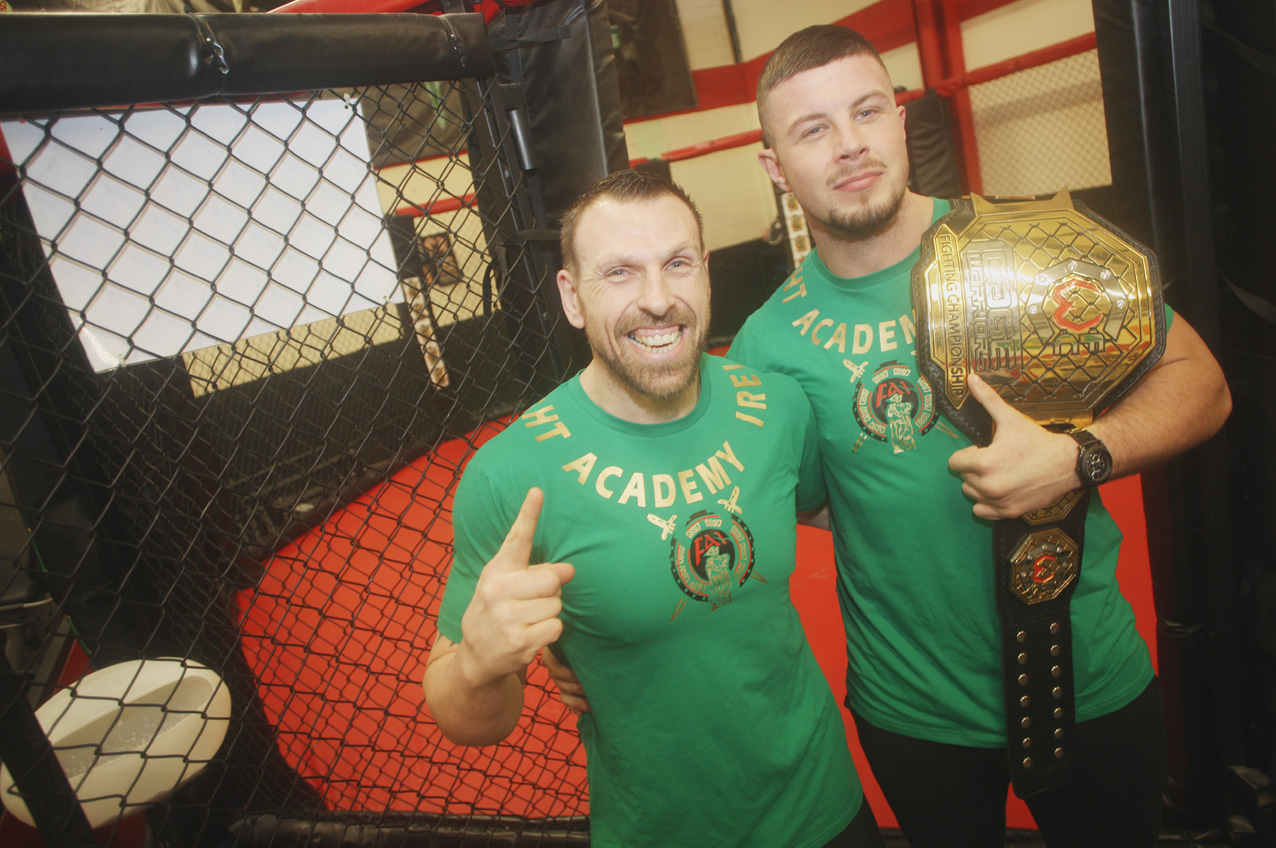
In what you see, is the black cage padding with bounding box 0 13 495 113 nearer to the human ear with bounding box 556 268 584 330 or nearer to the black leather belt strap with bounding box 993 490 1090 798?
the human ear with bounding box 556 268 584 330

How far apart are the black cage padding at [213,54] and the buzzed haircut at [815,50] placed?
1.78ft

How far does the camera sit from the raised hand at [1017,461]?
87 centimetres

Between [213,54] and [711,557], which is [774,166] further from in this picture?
[213,54]

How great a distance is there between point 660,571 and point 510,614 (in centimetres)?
26

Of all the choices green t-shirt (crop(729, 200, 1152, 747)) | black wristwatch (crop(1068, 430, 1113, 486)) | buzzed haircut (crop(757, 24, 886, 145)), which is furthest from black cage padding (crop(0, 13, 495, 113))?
black wristwatch (crop(1068, 430, 1113, 486))

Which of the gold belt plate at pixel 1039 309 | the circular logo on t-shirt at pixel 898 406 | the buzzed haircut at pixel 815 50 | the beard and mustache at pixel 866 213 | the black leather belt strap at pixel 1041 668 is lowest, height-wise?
the black leather belt strap at pixel 1041 668

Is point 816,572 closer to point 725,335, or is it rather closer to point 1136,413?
point 1136,413

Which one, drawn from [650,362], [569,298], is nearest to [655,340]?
[650,362]

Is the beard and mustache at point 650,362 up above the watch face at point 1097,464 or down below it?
above

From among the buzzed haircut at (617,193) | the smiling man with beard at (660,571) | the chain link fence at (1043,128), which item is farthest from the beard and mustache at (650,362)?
the chain link fence at (1043,128)

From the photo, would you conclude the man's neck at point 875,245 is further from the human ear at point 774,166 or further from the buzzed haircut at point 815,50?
the buzzed haircut at point 815,50

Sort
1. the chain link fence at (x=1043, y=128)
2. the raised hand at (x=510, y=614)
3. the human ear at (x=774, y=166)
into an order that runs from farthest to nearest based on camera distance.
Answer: the chain link fence at (x=1043, y=128) → the human ear at (x=774, y=166) → the raised hand at (x=510, y=614)

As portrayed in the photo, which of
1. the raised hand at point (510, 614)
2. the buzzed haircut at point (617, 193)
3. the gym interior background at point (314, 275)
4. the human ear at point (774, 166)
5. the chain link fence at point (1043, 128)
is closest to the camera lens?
the raised hand at point (510, 614)

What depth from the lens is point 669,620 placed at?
0.96 meters
